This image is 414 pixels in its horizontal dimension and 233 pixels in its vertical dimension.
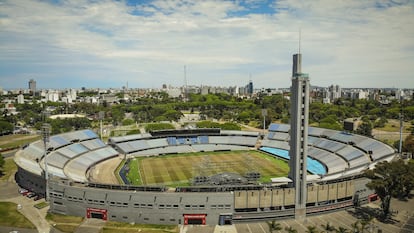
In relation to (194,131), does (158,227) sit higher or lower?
lower

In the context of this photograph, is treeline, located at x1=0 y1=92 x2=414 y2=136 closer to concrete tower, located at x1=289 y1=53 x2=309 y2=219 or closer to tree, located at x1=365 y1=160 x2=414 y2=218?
tree, located at x1=365 y1=160 x2=414 y2=218

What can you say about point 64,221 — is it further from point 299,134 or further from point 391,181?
point 391,181

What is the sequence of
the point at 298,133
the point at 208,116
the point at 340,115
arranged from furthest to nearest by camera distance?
the point at 208,116
the point at 340,115
the point at 298,133

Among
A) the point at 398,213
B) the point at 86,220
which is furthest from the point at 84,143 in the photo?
the point at 398,213

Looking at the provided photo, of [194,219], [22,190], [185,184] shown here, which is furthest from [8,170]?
[194,219]

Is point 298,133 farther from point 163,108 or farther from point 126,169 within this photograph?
point 163,108

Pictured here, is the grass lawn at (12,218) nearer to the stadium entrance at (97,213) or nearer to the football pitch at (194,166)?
the stadium entrance at (97,213)
